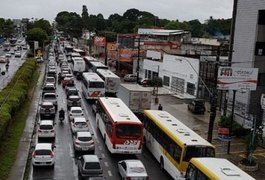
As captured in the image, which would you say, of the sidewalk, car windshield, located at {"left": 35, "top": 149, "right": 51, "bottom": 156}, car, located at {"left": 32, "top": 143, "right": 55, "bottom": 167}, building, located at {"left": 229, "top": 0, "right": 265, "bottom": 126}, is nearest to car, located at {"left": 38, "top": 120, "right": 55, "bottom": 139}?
the sidewalk

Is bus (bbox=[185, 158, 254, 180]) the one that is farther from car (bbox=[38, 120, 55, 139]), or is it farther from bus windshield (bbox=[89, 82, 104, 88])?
bus windshield (bbox=[89, 82, 104, 88])

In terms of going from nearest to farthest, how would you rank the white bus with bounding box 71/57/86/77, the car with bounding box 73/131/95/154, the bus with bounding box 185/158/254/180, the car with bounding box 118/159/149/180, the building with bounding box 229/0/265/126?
the bus with bounding box 185/158/254/180
the car with bounding box 118/159/149/180
the car with bounding box 73/131/95/154
the building with bounding box 229/0/265/126
the white bus with bounding box 71/57/86/77

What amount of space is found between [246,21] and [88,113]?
18.3 meters

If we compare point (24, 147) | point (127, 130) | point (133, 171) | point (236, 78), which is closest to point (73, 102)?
point (24, 147)

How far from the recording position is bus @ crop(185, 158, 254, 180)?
1897 cm

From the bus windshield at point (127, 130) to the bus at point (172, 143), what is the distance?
155 cm

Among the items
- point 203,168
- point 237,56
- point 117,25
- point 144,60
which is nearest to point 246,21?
point 237,56

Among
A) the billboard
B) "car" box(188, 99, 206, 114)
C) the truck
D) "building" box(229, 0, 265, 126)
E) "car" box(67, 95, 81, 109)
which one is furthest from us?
"car" box(188, 99, 206, 114)

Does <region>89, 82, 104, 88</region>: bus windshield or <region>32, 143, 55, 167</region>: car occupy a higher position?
<region>89, 82, 104, 88</region>: bus windshield

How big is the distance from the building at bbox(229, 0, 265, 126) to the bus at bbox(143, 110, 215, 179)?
12.0 m

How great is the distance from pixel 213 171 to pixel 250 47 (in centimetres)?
2477

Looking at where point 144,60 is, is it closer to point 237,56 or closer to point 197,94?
point 197,94

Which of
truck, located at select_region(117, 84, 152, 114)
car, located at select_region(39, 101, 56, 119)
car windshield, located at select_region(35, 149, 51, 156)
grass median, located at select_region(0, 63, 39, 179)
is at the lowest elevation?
grass median, located at select_region(0, 63, 39, 179)

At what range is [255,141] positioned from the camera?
2927 centimetres
